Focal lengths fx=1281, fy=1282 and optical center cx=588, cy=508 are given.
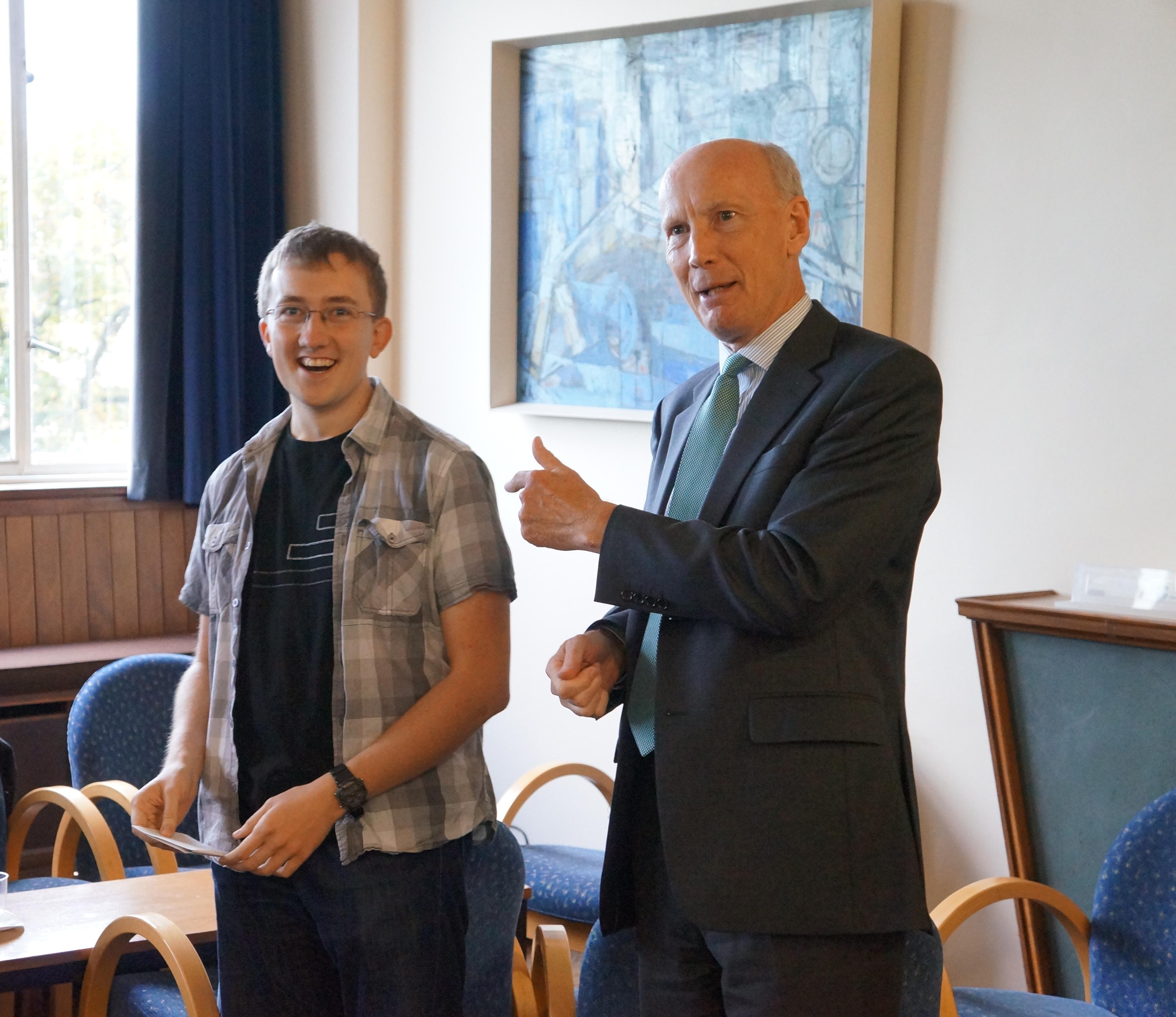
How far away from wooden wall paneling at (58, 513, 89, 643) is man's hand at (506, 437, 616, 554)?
3.22 metres

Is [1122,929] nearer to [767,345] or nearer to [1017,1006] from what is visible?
[1017,1006]

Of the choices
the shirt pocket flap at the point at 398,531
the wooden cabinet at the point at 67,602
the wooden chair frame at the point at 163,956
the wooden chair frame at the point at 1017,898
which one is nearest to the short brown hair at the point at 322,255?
the shirt pocket flap at the point at 398,531

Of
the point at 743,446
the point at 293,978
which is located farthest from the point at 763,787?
the point at 293,978

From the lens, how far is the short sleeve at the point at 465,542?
1.75 meters

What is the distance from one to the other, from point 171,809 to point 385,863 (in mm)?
354

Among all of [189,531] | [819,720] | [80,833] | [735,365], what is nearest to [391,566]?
[735,365]

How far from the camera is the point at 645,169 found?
3.62 m

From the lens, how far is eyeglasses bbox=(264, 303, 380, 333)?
1818 millimetres

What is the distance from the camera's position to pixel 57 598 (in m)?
4.27

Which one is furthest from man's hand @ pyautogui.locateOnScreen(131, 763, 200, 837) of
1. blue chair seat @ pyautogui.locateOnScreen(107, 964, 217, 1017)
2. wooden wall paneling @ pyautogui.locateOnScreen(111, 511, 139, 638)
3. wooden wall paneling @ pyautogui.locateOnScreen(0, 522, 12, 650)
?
wooden wall paneling @ pyautogui.locateOnScreen(111, 511, 139, 638)

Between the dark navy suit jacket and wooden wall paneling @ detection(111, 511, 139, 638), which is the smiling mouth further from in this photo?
wooden wall paneling @ detection(111, 511, 139, 638)

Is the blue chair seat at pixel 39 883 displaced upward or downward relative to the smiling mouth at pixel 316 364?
downward

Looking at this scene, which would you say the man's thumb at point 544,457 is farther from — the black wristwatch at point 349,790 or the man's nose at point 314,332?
the black wristwatch at point 349,790

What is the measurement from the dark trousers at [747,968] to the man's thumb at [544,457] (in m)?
0.39
